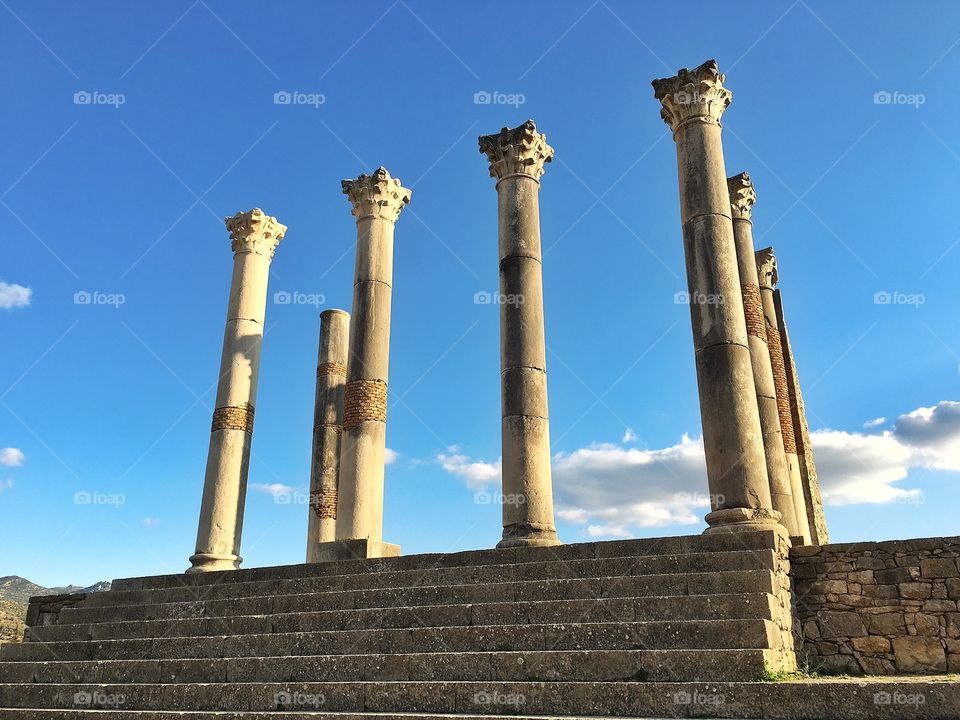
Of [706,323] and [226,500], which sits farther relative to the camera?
[226,500]

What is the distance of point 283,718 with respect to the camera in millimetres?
7891

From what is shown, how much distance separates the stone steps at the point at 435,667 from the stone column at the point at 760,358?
9232 millimetres

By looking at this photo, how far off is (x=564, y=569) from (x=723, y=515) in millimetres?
3100

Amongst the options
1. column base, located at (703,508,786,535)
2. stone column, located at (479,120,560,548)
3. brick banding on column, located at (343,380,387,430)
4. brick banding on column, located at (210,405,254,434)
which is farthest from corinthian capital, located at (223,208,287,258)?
column base, located at (703,508,786,535)

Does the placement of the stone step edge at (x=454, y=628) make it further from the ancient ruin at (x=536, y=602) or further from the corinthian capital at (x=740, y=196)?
the corinthian capital at (x=740, y=196)

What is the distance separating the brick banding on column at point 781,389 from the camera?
19.1 metres

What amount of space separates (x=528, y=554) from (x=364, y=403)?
7.53 metres

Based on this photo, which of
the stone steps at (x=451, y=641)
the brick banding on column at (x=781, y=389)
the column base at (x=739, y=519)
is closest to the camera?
the stone steps at (x=451, y=641)

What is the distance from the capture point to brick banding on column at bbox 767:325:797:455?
19141 millimetres

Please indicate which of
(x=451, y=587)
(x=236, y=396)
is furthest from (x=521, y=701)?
(x=236, y=396)

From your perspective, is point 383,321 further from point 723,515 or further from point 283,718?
point 283,718

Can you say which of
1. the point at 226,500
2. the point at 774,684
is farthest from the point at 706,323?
the point at 226,500

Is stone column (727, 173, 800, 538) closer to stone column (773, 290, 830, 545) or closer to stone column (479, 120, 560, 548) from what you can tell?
stone column (773, 290, 830, 545)

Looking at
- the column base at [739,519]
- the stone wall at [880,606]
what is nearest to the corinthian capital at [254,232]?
the column base at [739,519]
